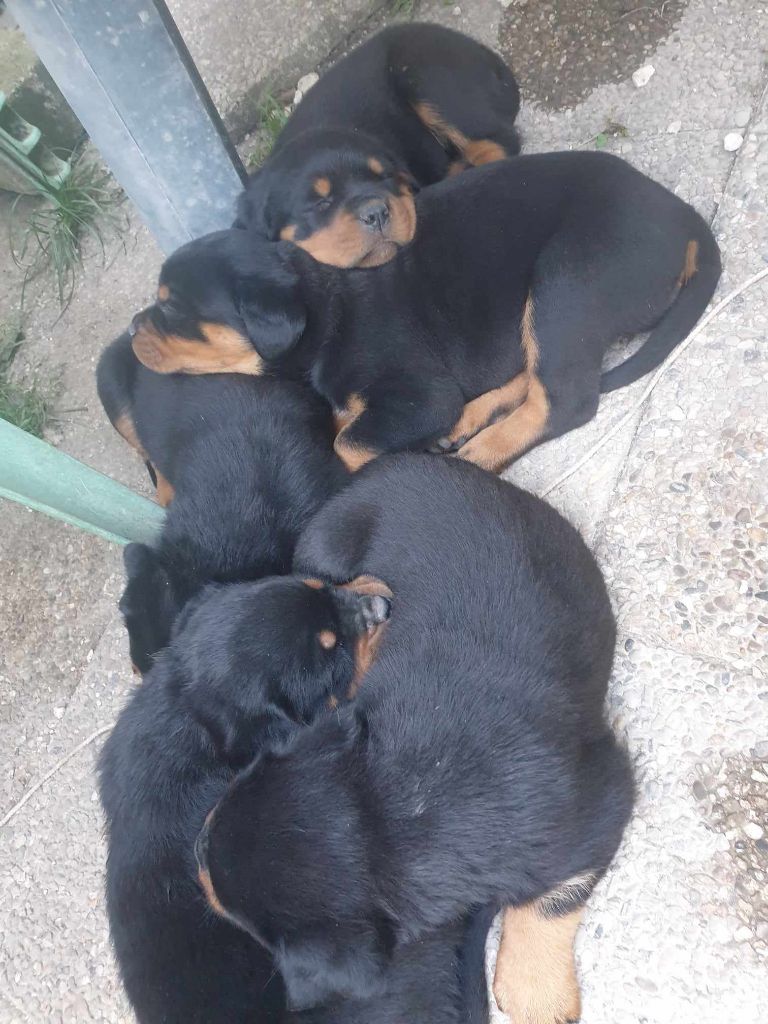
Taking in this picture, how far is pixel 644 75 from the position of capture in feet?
11.8

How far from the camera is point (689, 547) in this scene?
2.66 m

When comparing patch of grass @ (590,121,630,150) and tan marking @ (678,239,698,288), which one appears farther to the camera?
patch of grass @ (590,121,630,150)

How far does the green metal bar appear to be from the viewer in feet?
7.94

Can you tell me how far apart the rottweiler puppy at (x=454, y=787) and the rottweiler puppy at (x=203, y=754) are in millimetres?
198

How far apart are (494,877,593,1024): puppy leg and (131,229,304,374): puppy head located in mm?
2000

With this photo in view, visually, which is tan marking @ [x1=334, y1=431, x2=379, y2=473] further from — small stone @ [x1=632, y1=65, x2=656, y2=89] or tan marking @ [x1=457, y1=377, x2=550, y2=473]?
small stone @ [x1=632, y1=65, x2=656, y2=89]

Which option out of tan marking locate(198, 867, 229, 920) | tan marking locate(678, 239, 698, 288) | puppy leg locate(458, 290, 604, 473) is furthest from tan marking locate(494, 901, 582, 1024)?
tan marking locate(678, 239, 698, 288)

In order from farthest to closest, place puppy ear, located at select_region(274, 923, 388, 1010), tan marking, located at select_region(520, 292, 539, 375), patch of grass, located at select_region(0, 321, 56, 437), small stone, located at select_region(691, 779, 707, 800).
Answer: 1. patch of grass, located at select_region(0, 321, 56, 437)
2. tan marking, located at select_region(520, 292, 539, 375)
3. small stone, located at select_region(691, 779, 707, 800)
4. puppy ear, located at select_region(274, 923, 388, 1010)

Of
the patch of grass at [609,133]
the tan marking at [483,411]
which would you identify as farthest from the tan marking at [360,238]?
the patch of grass at [609,133]

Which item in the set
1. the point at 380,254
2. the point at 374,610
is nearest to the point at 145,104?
the point at 380,254

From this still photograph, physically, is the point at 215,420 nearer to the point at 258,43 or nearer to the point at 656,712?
the point at 656,712

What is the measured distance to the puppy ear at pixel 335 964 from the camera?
→ 1.91m

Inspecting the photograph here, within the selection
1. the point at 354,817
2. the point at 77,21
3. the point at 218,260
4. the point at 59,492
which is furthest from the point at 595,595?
the point at 77,21

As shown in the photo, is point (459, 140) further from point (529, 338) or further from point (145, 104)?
point (145, 104)
